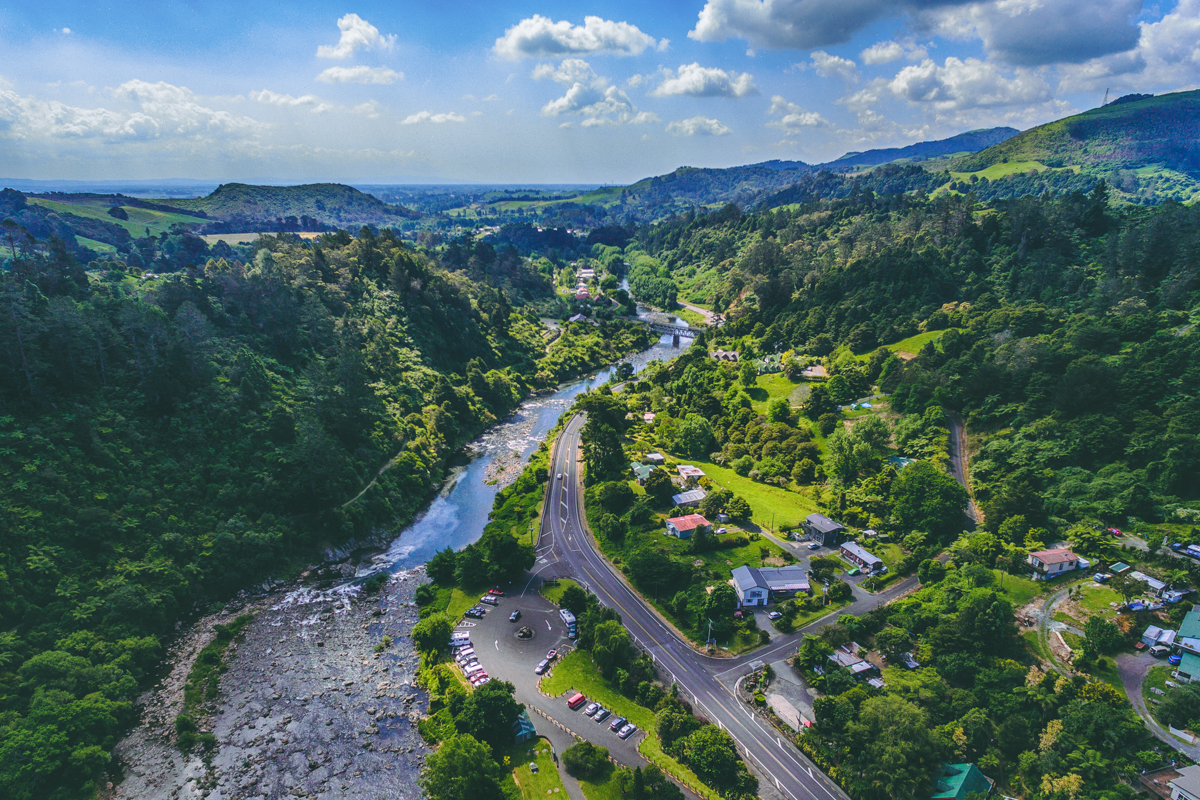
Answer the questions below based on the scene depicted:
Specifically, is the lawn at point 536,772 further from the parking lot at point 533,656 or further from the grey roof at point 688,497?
the grey roof at point 688,497

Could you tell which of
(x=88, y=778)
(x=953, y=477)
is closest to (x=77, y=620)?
(x=88, y=778)

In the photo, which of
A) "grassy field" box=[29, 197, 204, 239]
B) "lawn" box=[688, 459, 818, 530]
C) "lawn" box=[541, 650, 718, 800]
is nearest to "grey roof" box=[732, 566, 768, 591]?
"lawn" box=[688, 459, 818, 530]

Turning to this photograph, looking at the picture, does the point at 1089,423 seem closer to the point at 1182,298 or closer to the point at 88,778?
the point at 1182,298

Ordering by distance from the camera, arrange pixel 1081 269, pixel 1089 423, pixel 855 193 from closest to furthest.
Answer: pixel 1089 423 → pixel 1081 269 → pixel 855 193

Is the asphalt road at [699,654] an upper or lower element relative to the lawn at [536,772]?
upper

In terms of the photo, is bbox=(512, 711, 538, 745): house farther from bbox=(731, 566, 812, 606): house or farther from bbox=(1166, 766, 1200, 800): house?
bbox=(1166, 766, 1200, 800): house

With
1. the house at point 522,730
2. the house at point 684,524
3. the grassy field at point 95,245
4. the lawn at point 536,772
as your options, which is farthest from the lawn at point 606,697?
the grassy field at point 95,245
